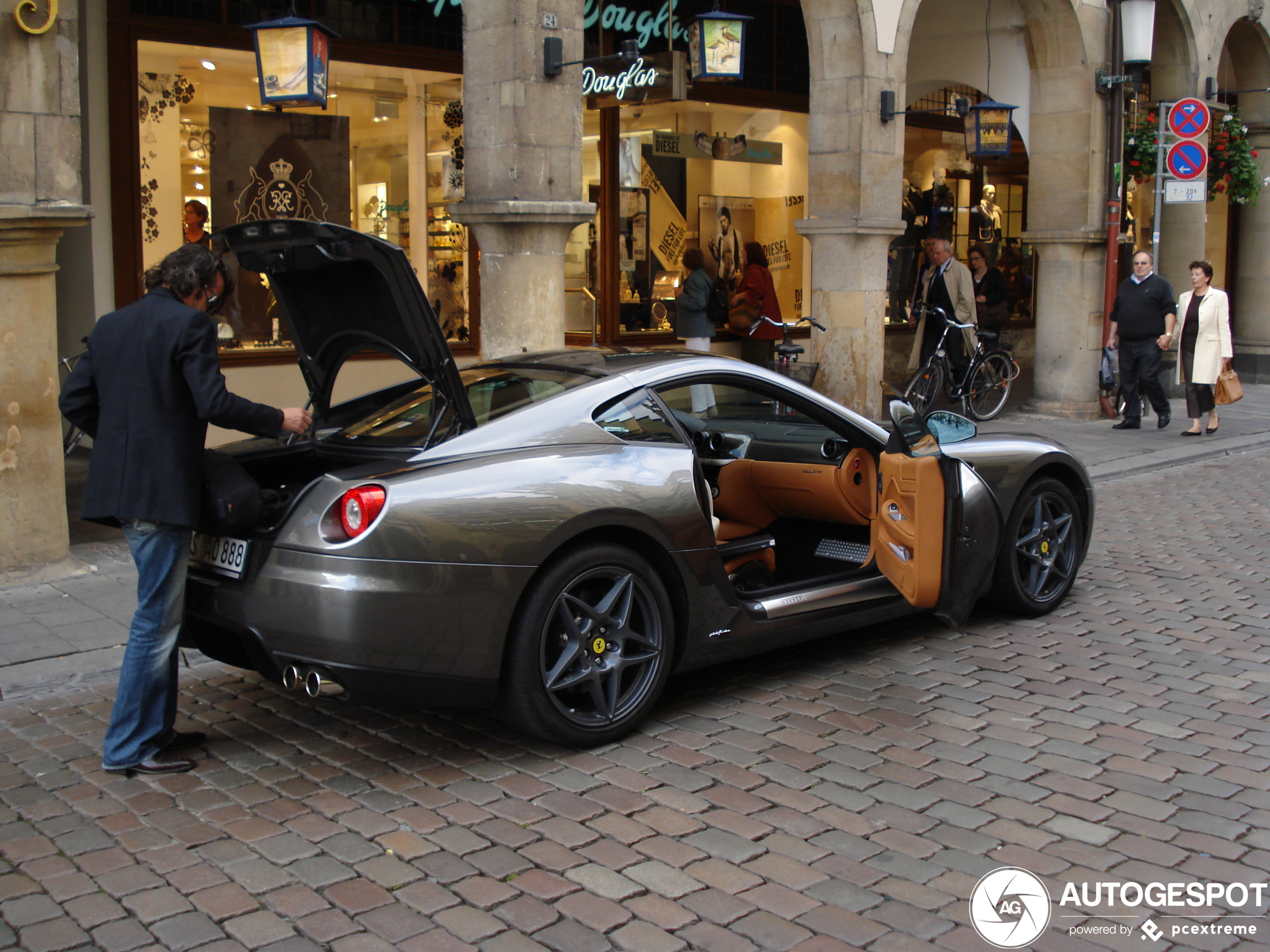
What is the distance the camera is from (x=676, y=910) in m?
3.56

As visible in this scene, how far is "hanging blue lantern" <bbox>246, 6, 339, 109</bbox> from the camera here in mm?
8820

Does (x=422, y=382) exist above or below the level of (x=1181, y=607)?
above

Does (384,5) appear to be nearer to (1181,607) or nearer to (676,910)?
(1181,607)

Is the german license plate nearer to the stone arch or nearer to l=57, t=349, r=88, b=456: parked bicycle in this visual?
l=57, t=349, r=88, b=456: parked bicycle

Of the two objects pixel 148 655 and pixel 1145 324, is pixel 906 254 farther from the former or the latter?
pixel 148 655

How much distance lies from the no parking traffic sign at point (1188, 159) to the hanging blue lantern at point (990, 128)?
1874 millimetres

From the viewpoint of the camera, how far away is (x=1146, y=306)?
13.7m

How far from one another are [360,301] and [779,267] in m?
12.7

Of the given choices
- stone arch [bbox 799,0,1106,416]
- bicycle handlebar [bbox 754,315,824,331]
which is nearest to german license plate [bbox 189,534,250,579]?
bicycle handlebar [bbox 754,315,824,331]

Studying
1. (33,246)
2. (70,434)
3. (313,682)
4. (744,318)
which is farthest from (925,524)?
(744,318)

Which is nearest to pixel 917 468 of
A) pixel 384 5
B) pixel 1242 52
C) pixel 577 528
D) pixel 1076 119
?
pixel 577 528

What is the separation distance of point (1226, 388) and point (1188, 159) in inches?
110

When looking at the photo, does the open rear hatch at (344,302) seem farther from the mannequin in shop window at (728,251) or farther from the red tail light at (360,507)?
the mannequin in shop window at (728,251)

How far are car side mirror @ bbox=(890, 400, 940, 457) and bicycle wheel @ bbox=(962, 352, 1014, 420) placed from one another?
29.2 feet
